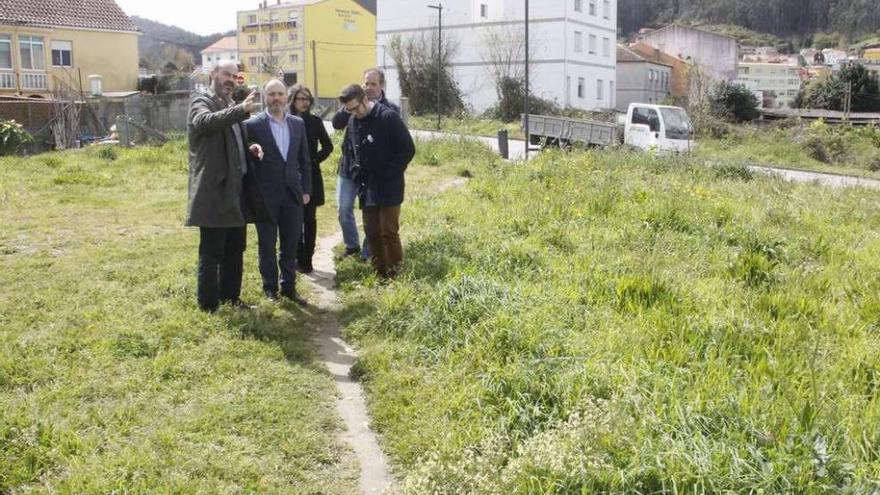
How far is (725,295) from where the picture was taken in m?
6.27

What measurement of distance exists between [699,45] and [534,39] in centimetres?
2947

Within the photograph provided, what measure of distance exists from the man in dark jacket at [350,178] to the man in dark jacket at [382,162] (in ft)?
1.24

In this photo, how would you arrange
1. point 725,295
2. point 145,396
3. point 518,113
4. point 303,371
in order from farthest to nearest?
1. point 518,113
2. point 725,295
3. point 303,371
4. point 145,396

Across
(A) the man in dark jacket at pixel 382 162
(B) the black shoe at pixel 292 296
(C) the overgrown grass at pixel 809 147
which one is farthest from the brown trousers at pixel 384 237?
(C) the overgrown grass at pixel 809 147

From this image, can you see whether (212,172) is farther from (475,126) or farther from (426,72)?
(426,72)

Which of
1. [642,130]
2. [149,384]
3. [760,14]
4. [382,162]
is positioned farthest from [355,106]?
[760,14]

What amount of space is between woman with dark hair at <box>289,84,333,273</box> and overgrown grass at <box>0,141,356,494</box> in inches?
21.8

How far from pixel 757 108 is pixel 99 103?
36.5m

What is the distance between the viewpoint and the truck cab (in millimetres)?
21891

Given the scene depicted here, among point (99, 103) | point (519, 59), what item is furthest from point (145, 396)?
point (519, 59)

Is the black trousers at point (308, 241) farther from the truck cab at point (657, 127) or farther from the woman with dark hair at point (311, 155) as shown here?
the truck cab at point (657, 127)

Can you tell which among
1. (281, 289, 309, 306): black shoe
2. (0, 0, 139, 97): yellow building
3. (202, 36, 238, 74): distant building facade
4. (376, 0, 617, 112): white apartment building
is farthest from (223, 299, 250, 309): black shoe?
(202, 36, 238, 74): distant building facade

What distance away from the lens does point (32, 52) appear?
35.1m

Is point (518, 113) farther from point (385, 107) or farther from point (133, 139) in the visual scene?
point (385, 107)
